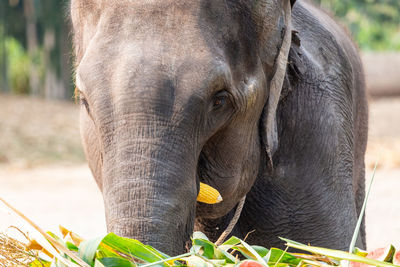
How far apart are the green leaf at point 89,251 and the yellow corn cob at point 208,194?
0.79m

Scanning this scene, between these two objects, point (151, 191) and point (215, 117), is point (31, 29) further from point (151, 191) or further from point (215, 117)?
point (151, 191)

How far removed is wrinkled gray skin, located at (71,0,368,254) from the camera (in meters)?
2.41

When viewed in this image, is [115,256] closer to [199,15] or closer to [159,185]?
[159,185]

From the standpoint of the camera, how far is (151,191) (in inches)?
91.9

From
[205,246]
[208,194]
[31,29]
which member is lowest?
[31,29]

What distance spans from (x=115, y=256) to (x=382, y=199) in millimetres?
7851

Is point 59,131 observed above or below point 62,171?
Answer: below

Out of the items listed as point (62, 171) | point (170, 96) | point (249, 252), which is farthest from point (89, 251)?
point (62, 171)

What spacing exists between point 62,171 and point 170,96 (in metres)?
11.0

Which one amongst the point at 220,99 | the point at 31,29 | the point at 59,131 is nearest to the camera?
the point at 220,99

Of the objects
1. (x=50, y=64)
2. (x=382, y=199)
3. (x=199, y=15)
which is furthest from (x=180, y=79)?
(x=50, y=64)

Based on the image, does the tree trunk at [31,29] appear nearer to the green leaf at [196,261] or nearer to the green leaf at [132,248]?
the green leaf at [132,248]

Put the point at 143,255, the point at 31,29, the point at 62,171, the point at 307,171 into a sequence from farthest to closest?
the point at 31,29 → the point at 62,171 → the point at 307,171 → the point at 143,255

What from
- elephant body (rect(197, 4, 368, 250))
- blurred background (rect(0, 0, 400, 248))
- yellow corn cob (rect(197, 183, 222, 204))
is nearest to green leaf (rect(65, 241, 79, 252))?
yellow corn cob (rect(197, 183, 222, 204))
